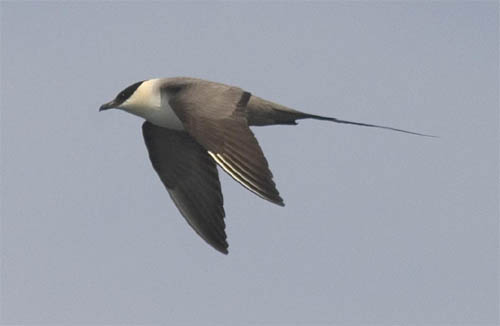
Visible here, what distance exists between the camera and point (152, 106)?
14.5m

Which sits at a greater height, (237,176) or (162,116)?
(162,116)

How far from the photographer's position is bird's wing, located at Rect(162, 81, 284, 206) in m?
11.8

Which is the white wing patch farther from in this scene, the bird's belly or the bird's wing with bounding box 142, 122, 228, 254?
the bird's wing with bounding box 142, 122, 228, 254

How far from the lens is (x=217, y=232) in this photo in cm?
1452

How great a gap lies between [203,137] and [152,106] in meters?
2.24

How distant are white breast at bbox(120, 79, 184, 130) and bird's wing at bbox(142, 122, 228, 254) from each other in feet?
2.33

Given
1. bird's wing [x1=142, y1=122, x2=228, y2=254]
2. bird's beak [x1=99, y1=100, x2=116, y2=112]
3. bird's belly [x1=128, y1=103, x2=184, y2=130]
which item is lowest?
bird's wing [x1=142, y1=122, x2=228, y2=254]

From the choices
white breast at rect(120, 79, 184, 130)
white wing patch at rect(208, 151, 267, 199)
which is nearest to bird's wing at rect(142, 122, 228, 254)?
white breast at rect(120, 79, 184, 130)

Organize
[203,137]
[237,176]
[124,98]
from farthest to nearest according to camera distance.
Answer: [124,98], [203,137], [237,176]

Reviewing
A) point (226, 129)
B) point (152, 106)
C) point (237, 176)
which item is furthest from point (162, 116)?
point (237, 176)

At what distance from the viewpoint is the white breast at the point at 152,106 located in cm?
1435

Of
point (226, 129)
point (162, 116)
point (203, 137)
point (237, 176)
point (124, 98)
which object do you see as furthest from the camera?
point (124, 98)

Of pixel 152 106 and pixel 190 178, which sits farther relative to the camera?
pixel 190 178

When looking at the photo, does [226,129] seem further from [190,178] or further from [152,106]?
[190,178]
